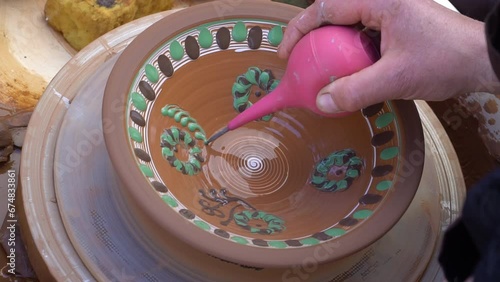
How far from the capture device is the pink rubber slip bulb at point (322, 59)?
102cm

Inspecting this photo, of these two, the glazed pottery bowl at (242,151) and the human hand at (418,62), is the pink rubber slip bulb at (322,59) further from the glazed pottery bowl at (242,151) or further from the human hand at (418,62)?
the glazed pottery bowl at (242,151)

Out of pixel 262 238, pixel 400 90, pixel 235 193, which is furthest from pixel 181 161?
pixel 400 90

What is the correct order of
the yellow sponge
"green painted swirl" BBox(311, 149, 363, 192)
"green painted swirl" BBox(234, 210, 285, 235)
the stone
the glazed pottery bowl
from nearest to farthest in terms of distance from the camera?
the glazed pottery bowl < "green painted swirl" BBox(234, 210, 285, 235) < "green painted swirl" BBox(311, 149, 363, 192) < the stone < the yellow sponge

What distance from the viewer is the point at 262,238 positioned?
993mm

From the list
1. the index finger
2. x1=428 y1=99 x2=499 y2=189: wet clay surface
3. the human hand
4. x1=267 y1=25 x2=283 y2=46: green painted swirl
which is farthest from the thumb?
x1=428 y1=99 x2=499 y2=189: wet clay surface

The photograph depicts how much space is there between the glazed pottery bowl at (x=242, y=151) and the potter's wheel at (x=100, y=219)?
0.06m

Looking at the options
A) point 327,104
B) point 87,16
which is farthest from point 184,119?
point 87,16

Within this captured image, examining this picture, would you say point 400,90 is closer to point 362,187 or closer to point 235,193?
point 362,187

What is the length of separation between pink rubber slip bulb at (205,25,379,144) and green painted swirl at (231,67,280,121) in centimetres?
16

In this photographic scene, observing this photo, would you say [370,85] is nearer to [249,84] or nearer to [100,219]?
[249,84]

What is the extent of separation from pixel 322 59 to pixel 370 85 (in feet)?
0.32

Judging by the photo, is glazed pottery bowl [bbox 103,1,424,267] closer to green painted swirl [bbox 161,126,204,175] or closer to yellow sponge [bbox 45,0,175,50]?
green painted swirl [bbox 161,126,204,175]

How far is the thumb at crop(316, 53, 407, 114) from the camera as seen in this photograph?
0.98 m

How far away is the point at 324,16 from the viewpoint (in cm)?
107
